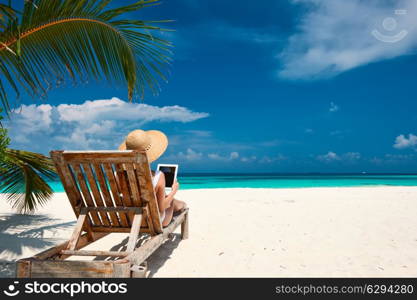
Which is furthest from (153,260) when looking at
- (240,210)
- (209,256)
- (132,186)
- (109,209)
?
(240,210)

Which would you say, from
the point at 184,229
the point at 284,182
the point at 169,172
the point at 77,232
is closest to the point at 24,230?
the point at 184,229

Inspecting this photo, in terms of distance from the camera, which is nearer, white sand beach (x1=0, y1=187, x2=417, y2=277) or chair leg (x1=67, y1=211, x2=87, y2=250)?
chair leg (x1=67, y1=211, x2=87, y2=250)

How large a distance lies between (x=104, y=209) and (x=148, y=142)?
30.5 inches

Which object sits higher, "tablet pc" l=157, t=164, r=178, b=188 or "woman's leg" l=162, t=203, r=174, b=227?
"tablet pc" l=157, t=164, r=178, b=188

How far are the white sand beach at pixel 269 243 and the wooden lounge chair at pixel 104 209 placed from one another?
0.64 metres

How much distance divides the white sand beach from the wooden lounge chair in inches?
25.2

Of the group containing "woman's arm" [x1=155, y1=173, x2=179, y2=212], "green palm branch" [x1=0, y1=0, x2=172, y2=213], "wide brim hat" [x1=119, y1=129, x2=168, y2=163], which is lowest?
"woman's arm" [x1=155, y1=173, x2=179, y2=212]

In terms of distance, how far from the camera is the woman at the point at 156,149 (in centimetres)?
295

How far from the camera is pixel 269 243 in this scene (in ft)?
13.7

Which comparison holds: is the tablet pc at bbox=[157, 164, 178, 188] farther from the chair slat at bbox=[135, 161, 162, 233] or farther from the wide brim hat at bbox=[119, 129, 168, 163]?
the chair slat at bbox=[135, 161, 162, 233]

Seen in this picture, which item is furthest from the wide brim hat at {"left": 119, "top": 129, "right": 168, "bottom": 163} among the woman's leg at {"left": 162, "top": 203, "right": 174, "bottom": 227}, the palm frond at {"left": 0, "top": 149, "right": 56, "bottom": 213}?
the palm frond at {"left": 0, "top": 149, "right": 56, "bottom": 213}

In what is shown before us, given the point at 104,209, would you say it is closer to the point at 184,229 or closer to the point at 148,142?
the point at 148,142

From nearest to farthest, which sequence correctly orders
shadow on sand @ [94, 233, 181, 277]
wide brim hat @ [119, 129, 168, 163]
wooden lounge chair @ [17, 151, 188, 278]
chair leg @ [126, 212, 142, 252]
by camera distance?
wooden lounge chair @ [17, 151, 188, 278], chair leg @ [126, 212, 142, 252], wide brim hat @ [119, 129, 168, 163], shadow on sand @ [94, 233, 181, 277]

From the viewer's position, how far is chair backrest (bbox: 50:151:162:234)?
8.58 feet
